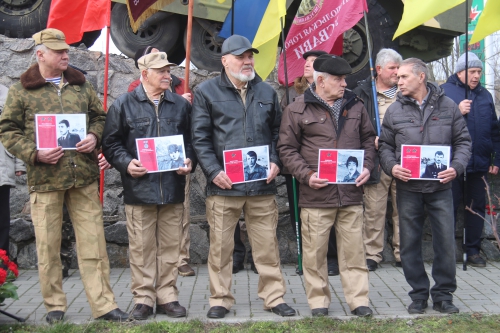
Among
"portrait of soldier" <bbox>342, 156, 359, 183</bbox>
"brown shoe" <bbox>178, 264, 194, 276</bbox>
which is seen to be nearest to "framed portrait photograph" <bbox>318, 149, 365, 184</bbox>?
"portrait of soldier" <bbox>342, 156, 359, 183</bbox>

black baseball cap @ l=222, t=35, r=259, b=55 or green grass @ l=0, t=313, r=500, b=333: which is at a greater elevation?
black baseball cap @ l=222, t=35, r=259, b=55

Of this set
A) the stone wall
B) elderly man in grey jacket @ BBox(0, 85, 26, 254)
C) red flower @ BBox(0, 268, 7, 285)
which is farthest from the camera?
the stone wall

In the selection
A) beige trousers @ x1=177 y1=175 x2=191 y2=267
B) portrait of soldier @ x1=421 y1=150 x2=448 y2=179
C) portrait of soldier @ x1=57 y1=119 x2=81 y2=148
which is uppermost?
portrait of soldier @ x1=57 y1=119 x2=81 y2=148

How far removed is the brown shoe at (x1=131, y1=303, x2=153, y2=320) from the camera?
5086 millimetres

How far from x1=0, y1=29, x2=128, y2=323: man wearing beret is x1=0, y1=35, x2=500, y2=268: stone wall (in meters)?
2.09

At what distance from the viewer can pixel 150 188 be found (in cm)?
515

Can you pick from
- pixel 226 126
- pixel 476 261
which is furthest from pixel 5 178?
pixel 476 261

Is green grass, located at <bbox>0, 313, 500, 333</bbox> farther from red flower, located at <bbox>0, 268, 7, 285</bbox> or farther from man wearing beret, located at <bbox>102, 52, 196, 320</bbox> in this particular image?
red flower, located at <bbox>0, 268, 7, 285</bbox>

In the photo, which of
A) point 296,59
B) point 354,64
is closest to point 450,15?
point 354,64

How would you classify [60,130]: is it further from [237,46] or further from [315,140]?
[315,140]

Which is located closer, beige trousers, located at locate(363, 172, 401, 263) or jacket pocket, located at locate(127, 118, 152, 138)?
jacket pocket, located at locate(127, 118, 152, 138)

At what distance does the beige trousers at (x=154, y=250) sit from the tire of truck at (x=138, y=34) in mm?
3585

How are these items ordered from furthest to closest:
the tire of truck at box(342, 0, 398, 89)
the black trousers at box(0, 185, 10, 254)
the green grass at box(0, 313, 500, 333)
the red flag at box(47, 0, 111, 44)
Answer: the tire of truck at box(342, 0, 398, 89), the red flag at box(47, 0, 111, 44), the black trousers at box(0, 185, 10, 254), the green grass at box(0, 313, 500, 333)

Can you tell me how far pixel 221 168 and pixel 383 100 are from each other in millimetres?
2374
